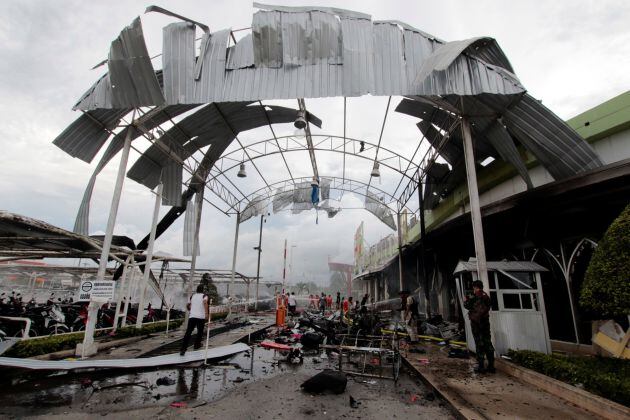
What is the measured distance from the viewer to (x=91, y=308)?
7.46 metres

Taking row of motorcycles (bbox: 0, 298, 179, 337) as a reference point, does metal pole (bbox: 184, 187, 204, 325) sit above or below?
above

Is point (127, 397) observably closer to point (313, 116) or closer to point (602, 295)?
point (602, 295)

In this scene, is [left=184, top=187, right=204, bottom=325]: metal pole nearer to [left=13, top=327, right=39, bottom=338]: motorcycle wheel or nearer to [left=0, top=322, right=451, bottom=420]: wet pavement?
[left=13, top=327, right=39, bottom=338]: motorcycle wheel

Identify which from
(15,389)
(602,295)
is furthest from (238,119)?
(602,295)

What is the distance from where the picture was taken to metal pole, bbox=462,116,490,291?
735cm

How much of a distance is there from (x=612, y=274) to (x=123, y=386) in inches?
303

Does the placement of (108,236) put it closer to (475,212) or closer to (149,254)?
(149,254)

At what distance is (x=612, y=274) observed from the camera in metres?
4.38

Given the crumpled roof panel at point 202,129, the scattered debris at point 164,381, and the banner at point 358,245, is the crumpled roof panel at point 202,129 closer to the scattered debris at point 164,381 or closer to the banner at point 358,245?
the scattered debris at point 164,381

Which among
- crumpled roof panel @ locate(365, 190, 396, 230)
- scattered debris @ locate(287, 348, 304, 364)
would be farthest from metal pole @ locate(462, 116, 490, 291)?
crumpled roof panel @ locate(365, 190, 396, 230)

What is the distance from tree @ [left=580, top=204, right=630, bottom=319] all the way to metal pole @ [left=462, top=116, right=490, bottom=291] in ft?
8.51

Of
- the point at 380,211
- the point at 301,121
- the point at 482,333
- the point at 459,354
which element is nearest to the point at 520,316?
the point at 482,333

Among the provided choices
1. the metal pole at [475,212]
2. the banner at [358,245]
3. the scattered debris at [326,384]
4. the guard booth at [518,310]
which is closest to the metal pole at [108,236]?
the scattered debris at [326,384]

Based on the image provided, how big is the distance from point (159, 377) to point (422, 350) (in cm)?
646
